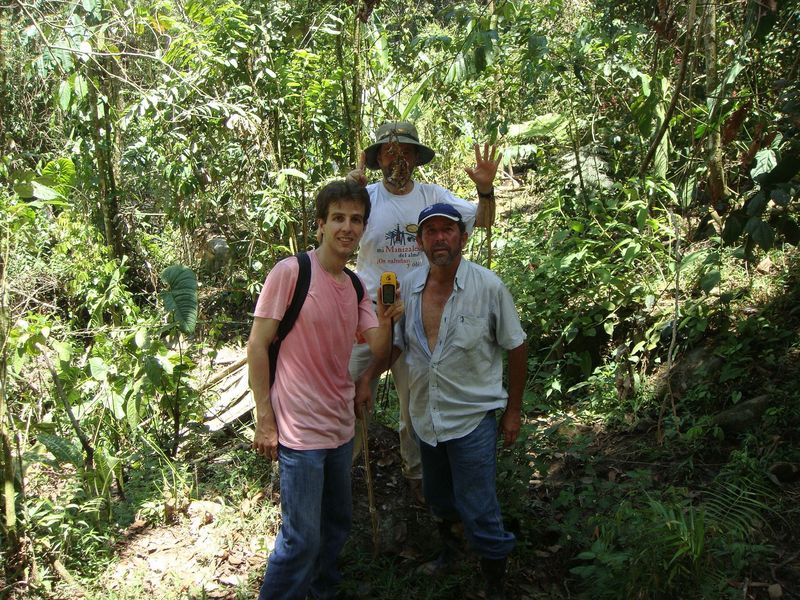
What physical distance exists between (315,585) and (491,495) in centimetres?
97

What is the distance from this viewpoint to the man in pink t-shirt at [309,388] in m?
2.77

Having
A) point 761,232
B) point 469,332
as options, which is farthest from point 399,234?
point 761,232

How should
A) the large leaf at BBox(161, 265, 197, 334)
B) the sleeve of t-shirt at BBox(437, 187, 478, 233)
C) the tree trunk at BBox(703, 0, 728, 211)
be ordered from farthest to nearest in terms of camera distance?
the tree trunk at BBox(703, 0, 728, 211) < the large leaf at BBox(161, 265, 197, 334) < the sleeve of t-shirt at BBox(437, 187, 478, 233)

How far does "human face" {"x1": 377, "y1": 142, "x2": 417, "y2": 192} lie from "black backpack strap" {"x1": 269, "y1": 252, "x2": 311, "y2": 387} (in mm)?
1152

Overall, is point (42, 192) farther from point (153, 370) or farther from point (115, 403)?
point (115, 403)

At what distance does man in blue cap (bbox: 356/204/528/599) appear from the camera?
3082 millimetres

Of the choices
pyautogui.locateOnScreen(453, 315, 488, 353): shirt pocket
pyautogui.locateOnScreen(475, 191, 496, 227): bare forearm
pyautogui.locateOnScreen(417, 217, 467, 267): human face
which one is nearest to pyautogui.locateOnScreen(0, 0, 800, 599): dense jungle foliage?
pyautogui.locateOnScreen(475, 191, 496, 227): bare forearm

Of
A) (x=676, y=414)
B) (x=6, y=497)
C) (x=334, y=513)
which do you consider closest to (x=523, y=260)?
(x=676, y=414)

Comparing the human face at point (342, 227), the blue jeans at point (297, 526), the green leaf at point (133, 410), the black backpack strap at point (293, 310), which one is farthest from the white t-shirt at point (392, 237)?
the green leaf at point (133, 410)

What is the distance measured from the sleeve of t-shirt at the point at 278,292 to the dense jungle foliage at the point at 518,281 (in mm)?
1252

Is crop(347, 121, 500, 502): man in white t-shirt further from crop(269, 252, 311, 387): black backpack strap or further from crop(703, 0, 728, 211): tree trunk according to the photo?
crop(703, 0, 728, 211): tree trunk

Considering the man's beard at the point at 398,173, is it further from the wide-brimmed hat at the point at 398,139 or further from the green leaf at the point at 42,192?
the green leaf at the point at 42,192

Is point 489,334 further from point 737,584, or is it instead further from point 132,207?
point 132,207

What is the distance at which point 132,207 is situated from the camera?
8.38 meters
